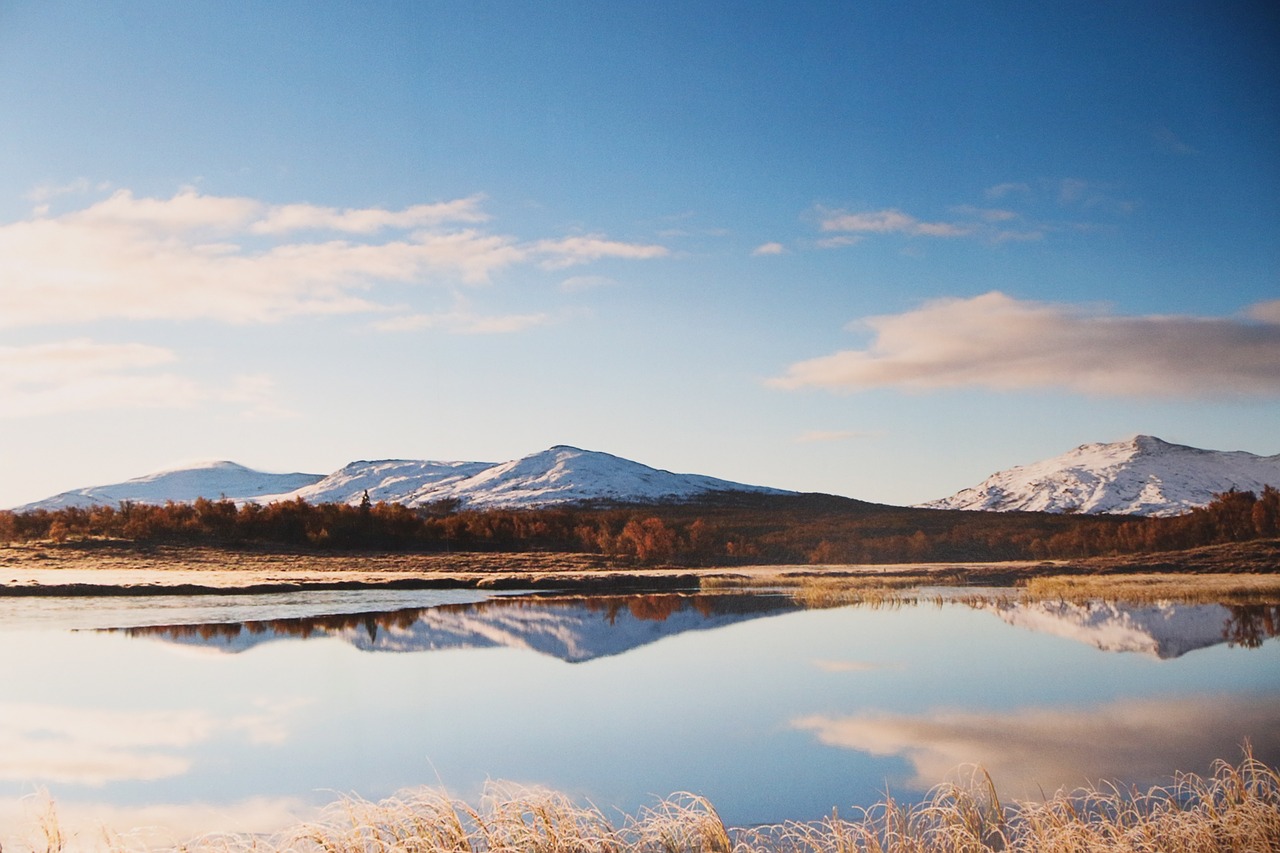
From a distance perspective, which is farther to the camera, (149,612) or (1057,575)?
(1057,575)

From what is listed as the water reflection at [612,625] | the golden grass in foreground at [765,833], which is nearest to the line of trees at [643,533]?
the water reflection at [612,625]

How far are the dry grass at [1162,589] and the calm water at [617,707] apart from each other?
135 inches

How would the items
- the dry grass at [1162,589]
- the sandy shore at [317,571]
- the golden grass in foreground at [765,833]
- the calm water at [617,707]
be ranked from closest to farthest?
1. the golden grass in foreground at [765,833]
2. the calm water at [617,707]
3. the dry grass at [1162,589]
4. the sandy shore at [317,571]

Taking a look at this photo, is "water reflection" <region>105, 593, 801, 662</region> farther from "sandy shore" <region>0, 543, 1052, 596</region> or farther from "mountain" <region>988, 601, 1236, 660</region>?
"sandy shore" <region>0, 543, 1052, 596</region>

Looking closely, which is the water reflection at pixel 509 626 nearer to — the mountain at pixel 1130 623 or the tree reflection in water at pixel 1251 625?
the mountain at pixel 1130 623

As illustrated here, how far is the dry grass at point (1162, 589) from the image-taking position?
130 ft

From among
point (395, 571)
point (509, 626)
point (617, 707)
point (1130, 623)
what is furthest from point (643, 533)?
point (617, 707)

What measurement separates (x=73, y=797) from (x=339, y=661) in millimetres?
12907

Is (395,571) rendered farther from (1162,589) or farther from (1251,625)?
(1251,625)

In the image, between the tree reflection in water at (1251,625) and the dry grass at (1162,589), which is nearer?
the tree reflection in water at (1251,625)

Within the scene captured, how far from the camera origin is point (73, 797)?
14836 mm

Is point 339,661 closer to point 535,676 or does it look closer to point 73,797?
point 535,676

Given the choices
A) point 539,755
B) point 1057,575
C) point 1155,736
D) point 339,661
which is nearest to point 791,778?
point 539,755

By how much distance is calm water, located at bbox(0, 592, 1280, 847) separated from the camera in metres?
15.2
